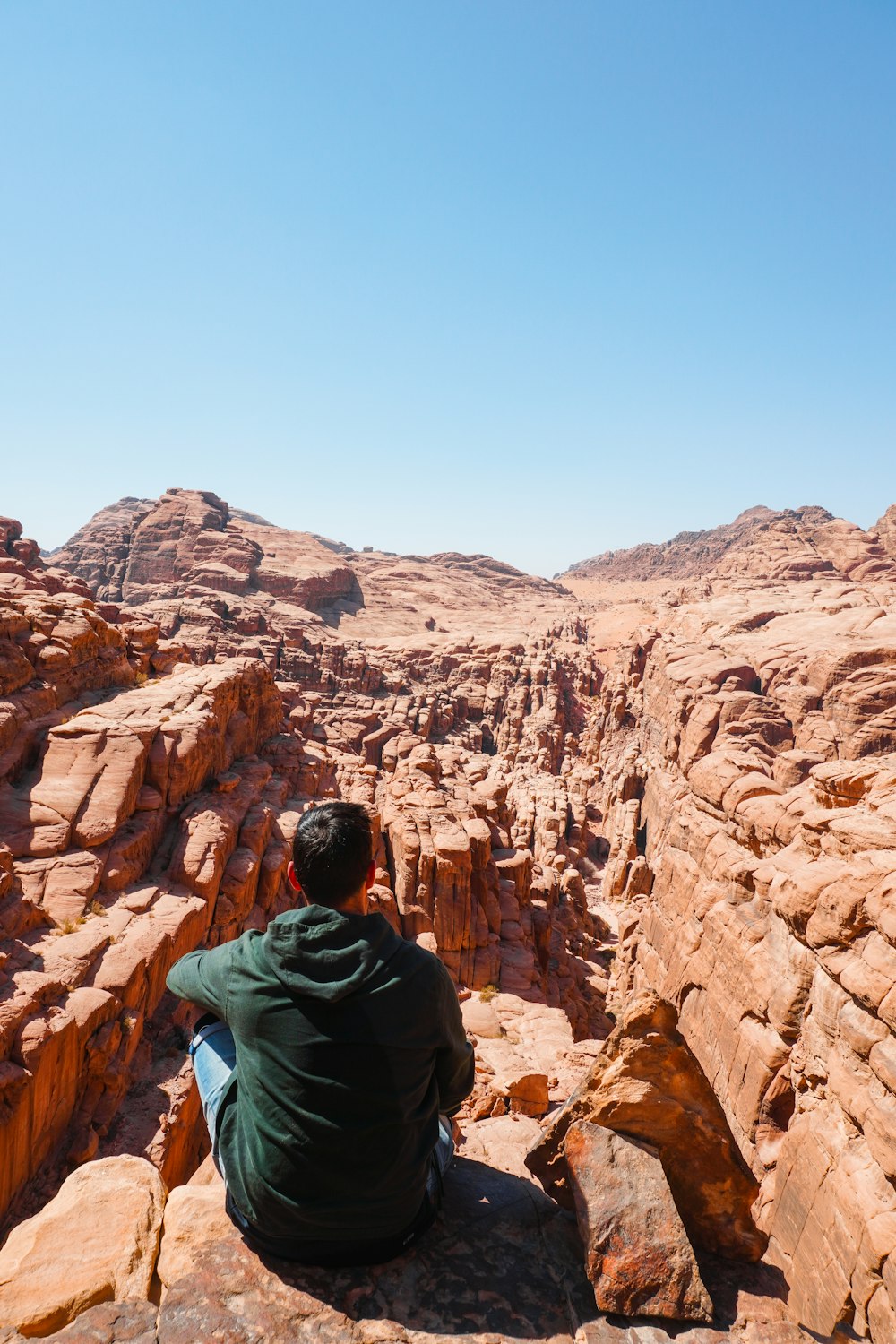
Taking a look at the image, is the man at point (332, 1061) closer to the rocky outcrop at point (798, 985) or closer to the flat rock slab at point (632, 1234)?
the flat rock slab at point (632, 1234)

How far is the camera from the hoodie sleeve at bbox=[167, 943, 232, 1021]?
10.9 feet

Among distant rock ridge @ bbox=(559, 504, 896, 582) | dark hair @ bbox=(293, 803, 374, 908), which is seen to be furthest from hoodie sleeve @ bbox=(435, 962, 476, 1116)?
distant rock ridge @ bbox=(559, 504, 896, 582)

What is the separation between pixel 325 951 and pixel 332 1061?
1.63ft

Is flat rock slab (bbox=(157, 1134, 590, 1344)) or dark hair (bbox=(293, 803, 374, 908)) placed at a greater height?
dark hair (bbox=(293, 803, 374, 908))

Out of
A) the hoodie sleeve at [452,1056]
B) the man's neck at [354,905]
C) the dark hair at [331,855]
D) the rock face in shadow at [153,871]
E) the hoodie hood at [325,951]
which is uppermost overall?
the dark hair at [331,855]

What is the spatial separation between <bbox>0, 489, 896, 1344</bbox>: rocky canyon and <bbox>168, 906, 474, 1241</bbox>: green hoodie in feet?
1.80

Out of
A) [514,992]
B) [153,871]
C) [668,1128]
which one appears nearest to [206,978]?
[668,1128]

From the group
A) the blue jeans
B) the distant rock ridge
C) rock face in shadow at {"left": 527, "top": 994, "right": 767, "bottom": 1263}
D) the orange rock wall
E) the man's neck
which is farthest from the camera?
the distant rock ridge

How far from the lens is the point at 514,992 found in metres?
20.3

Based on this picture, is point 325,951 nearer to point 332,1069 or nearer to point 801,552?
point 332,1069

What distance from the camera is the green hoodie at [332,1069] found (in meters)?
2.98

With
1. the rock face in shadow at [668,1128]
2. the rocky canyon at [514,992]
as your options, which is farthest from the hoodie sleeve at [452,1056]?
the rock face in shadow at [668,1128]

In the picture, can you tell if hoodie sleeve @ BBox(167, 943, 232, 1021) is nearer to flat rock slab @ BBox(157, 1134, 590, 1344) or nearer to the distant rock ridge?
flat rock slab @ BBox(157, 1134, 590, 1344)

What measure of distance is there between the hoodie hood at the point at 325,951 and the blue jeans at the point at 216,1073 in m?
1.10
